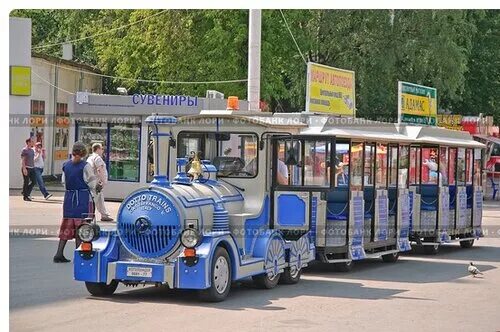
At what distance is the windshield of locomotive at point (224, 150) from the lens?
13414mm

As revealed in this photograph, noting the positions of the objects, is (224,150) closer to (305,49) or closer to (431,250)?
(431,250)

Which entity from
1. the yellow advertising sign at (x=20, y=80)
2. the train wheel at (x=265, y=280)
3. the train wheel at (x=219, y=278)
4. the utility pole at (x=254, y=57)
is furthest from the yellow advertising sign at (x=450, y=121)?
the train wheel at (x=219, y=278)

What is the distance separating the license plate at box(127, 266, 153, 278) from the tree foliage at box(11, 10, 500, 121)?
2462 centimetres

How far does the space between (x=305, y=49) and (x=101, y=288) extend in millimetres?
27070

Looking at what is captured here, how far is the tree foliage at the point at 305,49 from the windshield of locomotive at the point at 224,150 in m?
22.3

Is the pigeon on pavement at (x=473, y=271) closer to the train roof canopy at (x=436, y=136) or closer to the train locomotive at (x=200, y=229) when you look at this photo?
the train locomotive at (x=200, y=229)

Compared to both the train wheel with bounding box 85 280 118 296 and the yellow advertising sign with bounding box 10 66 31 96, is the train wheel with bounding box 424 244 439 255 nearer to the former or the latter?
the train wheel with bounding box 85 280 118 296

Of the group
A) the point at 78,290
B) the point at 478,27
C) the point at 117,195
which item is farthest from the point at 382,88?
the point at 78,290

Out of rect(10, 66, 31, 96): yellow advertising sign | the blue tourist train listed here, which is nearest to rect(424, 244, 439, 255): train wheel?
the blue tourist train

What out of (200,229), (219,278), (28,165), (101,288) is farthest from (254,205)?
(28,165)

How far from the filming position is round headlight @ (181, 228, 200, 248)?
37.6 ft

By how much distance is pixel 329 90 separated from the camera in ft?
68.8

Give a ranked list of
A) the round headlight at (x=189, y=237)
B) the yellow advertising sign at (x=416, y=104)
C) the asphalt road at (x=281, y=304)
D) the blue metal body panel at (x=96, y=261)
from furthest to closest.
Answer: the yellow advertising sign at (x=416, y=104)
the blue metal body panel at (x=96, y=261)
the round headlight at (x=189, y=237)
the asphalt road at (x=281, y=304)

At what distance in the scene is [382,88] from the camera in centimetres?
3862
